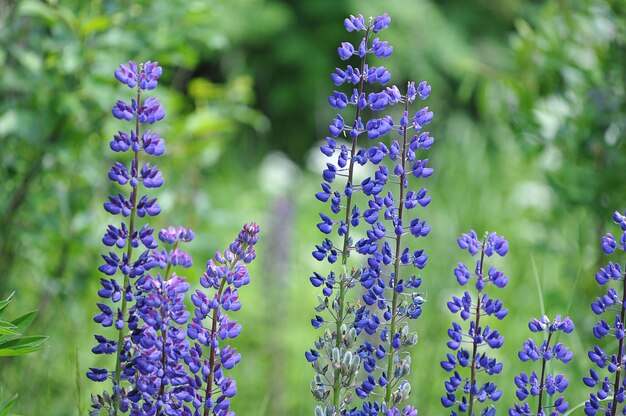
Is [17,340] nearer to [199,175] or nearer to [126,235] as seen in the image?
[126,235]

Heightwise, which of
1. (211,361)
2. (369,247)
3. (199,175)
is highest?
(199,175)

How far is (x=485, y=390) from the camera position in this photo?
1512 mm

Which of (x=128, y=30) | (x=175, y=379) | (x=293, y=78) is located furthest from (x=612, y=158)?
(x=293, y=78)

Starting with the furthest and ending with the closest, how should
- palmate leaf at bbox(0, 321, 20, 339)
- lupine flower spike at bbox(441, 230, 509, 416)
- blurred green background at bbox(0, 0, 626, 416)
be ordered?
blurred green background at bbox(0, 0, 626, 416) < lupine flower spike at bbox(441, 230, 509, 416) < palmate leaf at bbox(0, 321, 20, 339)

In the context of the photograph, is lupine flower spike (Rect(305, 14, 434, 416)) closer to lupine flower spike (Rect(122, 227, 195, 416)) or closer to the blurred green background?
lupine flower spike (Rect(122, 227, 195, 416))

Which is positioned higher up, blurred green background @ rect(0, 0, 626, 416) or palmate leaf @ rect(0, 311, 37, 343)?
blurred green background @ rect(0, 0, 626, 416)

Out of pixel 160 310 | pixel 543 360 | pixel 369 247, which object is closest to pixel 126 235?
pixel 160 310

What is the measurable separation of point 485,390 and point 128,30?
1.98 meters

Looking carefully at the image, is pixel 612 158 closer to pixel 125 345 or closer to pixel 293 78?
pixel 125 345

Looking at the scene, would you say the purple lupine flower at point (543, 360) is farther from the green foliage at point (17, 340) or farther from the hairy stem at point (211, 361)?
the green foliage at point (17, 340)

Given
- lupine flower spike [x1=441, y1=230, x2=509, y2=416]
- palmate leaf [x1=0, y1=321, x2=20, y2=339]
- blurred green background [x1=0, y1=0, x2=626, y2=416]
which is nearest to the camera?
palmate leaf [x1=0, y1=321, x2=20, y2=339]

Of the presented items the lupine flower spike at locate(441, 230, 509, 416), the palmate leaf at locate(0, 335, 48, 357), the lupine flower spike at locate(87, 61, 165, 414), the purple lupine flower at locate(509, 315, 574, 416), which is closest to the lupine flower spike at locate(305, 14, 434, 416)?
the lupine flower spike at locate(441, 230, 509, 416)

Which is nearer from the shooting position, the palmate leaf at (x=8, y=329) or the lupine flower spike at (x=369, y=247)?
the palmate leaf at (x=8, y=329)

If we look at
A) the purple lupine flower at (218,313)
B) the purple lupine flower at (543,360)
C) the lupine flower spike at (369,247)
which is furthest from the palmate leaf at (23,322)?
the purple lupine flower at (543,360)
